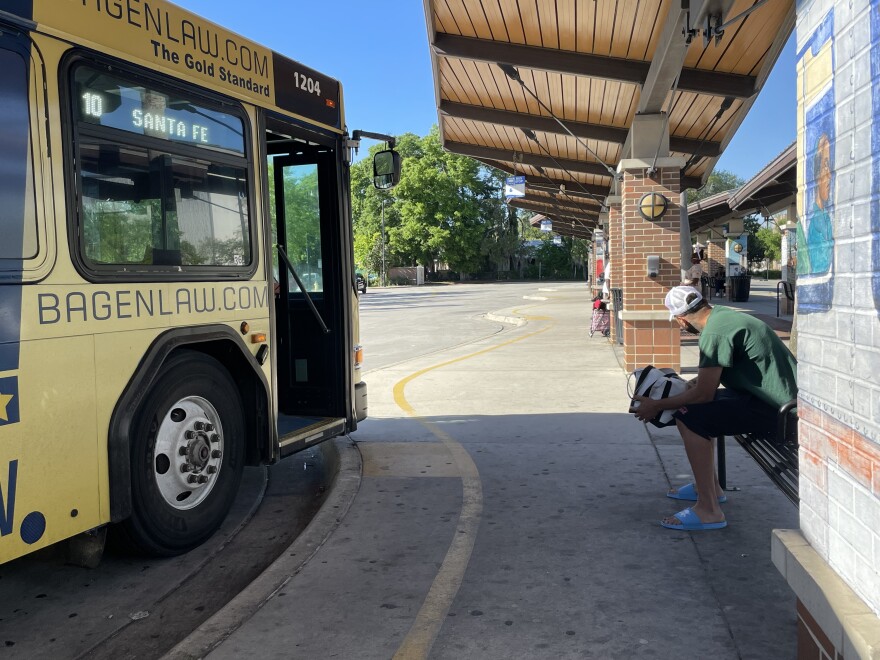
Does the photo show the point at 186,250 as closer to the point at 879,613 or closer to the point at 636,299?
the point at 879,613

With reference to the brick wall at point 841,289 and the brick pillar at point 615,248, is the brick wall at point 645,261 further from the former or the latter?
the brick wall at point 841,289

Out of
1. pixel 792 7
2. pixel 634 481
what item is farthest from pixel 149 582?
pixel 792 7

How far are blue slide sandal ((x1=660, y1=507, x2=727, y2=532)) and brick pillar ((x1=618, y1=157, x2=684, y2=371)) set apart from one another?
5721mm

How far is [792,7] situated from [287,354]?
5268 millimetres

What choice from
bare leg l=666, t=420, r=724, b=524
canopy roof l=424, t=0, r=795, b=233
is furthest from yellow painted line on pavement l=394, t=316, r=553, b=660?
canopy roof l=424, t=0, r=795, b=233

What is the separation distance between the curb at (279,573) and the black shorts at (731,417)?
2.23m

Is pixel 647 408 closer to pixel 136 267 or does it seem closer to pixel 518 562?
pixel 518 562

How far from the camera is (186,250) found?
457 cm

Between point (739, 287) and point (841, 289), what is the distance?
87.7ft

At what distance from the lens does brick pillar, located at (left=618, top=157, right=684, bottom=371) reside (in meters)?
9.99

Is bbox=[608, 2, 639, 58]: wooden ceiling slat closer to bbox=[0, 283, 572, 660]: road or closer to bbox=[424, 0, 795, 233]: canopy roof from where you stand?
bbox=[424, 0, 795, 233]: canopy roof

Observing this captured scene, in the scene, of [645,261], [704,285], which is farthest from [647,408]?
[704,285]

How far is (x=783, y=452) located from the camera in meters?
4.32

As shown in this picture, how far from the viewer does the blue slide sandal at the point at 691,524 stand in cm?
451
